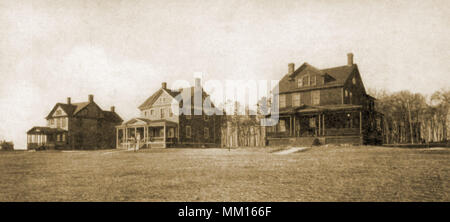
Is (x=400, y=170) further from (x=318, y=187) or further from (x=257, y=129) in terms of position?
(x=257, y=129)

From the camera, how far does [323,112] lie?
1463cm

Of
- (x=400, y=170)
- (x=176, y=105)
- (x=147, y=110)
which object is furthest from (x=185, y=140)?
(x=400, y=170)

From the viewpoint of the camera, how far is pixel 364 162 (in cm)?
860

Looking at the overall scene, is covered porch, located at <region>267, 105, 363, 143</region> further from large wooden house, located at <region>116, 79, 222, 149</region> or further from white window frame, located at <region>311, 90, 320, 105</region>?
large wooden house, located at <region>116, 79, 222, 149</region>

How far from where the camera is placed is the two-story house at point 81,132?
15.4m

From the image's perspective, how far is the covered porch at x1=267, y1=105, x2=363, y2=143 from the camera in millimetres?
13461

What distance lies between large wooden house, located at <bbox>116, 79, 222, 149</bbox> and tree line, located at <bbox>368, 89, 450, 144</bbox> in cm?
1139

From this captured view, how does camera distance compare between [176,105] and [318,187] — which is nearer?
[318,187]

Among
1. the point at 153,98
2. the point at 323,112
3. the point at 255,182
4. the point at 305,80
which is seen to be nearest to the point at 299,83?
the point at 305,80

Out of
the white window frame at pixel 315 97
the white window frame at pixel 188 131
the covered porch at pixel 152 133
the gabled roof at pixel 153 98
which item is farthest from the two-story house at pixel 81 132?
the white window frame at pixel 315 97

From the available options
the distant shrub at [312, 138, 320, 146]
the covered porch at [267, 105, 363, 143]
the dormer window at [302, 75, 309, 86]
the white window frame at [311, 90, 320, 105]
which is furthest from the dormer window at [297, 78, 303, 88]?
the distant shrub at [312, 138, 320, 146]

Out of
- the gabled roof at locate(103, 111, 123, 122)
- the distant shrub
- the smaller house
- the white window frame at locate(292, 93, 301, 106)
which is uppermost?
the white window frame at locate(292, 93, 301, 106)
